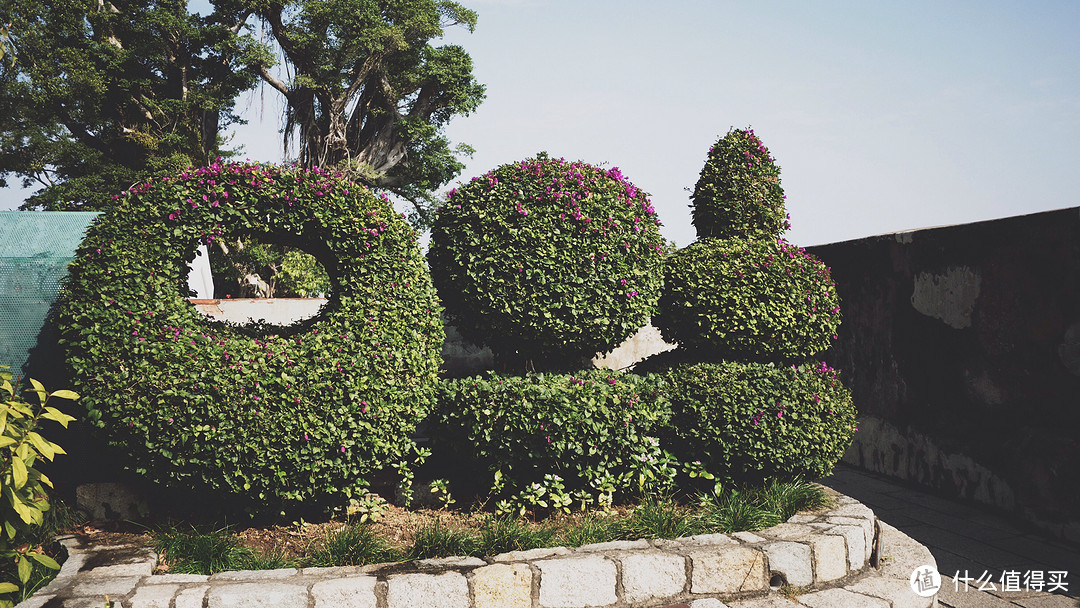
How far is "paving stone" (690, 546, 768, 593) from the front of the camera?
4371 millimetres

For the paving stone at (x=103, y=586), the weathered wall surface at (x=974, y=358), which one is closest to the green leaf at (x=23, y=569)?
the paving stone at (x=103, y=586)

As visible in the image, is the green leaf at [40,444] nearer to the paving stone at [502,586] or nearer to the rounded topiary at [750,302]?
the paving stone at [502,586]

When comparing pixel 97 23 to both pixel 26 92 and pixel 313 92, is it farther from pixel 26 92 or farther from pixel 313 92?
pixel 313 92

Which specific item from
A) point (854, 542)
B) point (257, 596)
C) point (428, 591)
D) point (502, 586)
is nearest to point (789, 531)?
point (854, 542)

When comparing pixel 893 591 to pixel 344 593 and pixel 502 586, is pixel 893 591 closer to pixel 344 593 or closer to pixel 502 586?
pixel 502 586

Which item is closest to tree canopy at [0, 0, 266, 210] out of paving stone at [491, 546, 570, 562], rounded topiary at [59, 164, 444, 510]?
rounded topiary at [59, 164, 444, 510]

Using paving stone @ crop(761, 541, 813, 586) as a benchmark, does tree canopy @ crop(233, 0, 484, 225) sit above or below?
above

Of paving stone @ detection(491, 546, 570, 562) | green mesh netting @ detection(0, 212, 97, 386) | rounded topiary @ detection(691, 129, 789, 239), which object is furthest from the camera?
rounded topiary @ detection(691, 129, 789, 239)

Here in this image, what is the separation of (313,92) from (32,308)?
706 inches

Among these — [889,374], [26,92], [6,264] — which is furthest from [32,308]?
[26,92]

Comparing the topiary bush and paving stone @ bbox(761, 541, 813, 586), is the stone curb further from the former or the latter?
the topiary bush

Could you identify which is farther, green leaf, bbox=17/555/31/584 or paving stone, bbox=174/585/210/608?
paving stone, bbox=174/585/210/608

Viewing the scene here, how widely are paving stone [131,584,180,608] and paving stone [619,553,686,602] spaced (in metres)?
2.52

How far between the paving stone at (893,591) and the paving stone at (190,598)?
12.6ft
